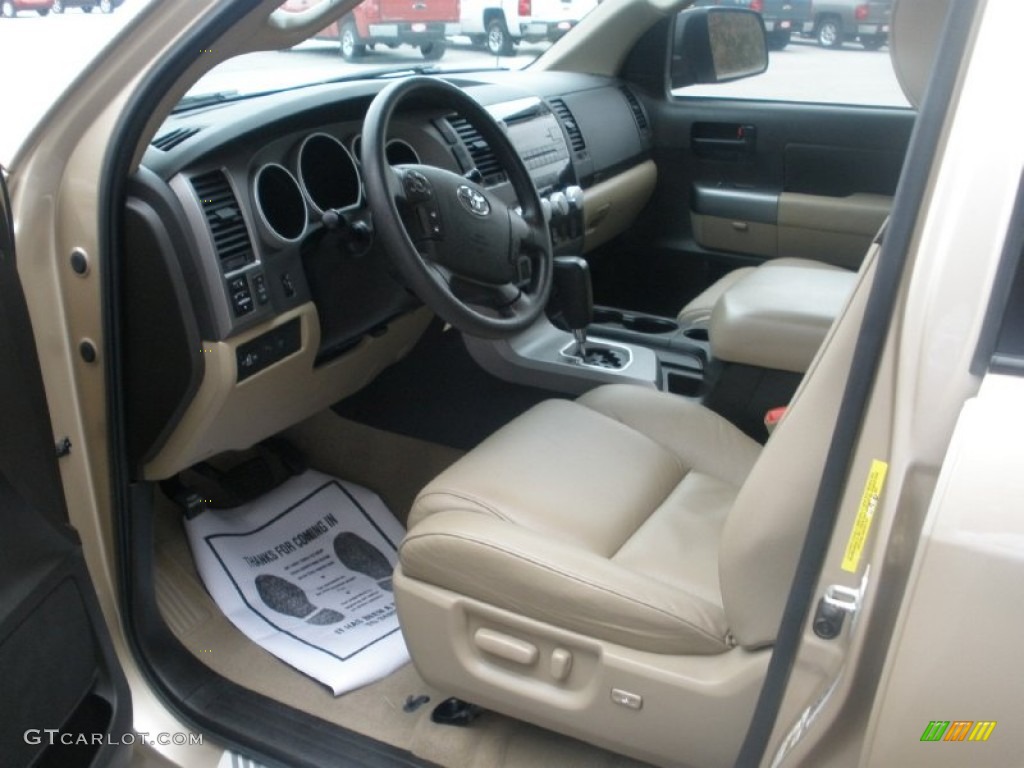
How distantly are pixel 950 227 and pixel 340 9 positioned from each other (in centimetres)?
90

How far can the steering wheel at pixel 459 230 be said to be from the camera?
54.5 inches

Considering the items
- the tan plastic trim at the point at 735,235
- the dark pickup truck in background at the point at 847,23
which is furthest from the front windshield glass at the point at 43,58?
the tan plastic trim at the point at 735,235

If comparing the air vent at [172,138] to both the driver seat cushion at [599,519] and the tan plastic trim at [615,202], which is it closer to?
the driver seat cushion at [599,519]

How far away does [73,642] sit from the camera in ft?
4.14

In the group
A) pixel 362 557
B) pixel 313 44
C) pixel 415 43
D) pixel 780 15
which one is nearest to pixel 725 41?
pixel 780 15

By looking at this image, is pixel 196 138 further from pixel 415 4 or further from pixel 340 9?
pixel 415 4

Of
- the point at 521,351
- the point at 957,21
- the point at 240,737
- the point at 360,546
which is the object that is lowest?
the point at 360,546

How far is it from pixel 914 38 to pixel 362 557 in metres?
1.38

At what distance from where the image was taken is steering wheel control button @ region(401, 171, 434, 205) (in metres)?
1.46

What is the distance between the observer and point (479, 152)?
6.39 ft

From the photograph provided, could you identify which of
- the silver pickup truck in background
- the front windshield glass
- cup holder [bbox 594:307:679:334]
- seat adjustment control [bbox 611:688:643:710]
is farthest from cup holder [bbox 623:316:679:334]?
the front windshield glass

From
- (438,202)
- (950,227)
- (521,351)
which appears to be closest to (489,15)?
(521,351)

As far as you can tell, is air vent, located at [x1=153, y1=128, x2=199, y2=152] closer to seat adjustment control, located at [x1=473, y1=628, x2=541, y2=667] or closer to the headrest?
seat adjustment control, located at [x1=473, y1=628, x2=541, y2=667]

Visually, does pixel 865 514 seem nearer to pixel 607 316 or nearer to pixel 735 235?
pixel 607 316
